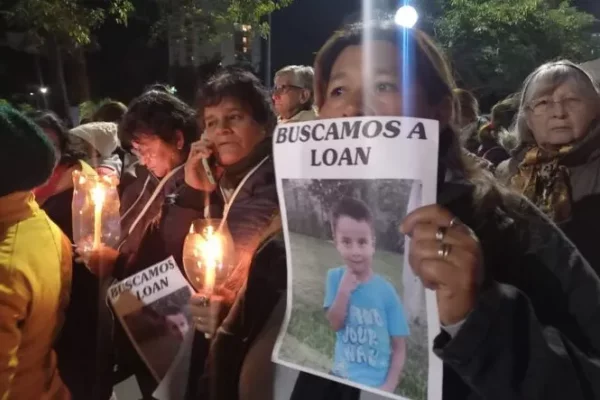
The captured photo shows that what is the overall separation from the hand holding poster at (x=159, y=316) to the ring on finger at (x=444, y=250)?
2.92 feet

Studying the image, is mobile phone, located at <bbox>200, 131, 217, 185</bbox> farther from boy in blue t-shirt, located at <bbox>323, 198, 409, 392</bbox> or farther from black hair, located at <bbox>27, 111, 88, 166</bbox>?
black hair, located at <bbox>27, 111, 88, 166</bbox>

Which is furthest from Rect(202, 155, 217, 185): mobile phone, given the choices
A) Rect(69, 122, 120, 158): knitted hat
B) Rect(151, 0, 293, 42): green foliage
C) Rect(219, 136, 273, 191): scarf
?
Rect(151, 0, 293, 42): green foliage

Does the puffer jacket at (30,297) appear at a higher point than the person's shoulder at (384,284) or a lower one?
lower

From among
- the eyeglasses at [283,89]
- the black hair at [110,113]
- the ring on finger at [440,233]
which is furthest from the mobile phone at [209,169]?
the black hair at [110,113]

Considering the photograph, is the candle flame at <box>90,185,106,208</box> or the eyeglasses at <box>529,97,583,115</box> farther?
the candle flame at <box>90,185,106,208</box>

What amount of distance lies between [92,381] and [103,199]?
600 millimetres

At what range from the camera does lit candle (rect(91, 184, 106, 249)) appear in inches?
80.6

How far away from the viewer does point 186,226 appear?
6.22ft

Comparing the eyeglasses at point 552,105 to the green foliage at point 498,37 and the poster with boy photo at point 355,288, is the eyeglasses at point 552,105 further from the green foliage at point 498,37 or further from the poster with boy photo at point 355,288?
the green foliage at point 498,37

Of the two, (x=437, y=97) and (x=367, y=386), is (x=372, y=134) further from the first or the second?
(x=367, y=386)

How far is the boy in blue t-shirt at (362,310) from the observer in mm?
1155

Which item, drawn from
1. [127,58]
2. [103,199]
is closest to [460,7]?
[127,58]

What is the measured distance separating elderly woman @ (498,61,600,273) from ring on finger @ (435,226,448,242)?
0.88 meters

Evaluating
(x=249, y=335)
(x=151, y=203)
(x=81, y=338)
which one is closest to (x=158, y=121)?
(x=151, y=203)
